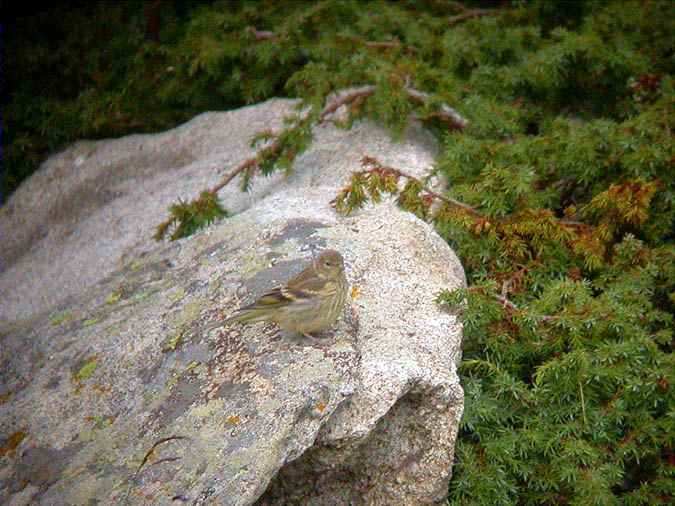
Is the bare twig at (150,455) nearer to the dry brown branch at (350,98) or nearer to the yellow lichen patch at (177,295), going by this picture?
the yellow lichen patch at (177,295)

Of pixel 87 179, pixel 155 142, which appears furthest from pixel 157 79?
pixel 87 179

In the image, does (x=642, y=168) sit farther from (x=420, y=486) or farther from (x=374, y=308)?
(x=420, y=486)

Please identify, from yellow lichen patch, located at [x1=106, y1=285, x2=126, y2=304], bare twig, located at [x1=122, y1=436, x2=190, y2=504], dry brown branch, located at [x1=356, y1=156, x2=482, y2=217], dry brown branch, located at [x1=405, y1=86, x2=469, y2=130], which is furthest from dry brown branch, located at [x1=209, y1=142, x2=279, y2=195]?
bare twig, located at [x1=122, y1=436, x2=190, y2=504]

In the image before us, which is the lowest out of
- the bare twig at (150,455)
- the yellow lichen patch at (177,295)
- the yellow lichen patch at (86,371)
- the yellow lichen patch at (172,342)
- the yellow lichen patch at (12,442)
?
the yellow lichen patch at (12,442)

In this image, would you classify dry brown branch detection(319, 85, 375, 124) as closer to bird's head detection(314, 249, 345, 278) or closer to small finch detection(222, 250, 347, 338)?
bird's head detection(314, 249, 345, 278)

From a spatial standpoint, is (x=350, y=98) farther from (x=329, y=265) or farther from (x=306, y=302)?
(x=306, y=302)

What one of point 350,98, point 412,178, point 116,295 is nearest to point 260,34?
point 350,98

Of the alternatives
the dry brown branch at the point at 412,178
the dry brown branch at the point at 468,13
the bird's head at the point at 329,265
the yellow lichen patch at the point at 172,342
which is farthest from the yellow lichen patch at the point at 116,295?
the dry brown branch at the point at 468,13
